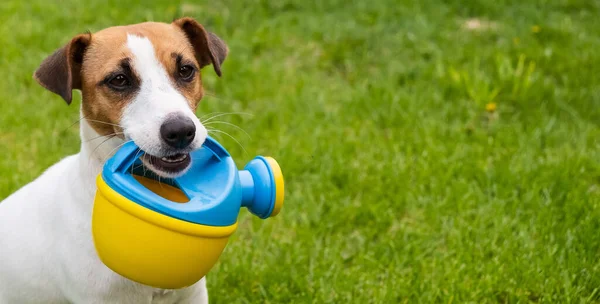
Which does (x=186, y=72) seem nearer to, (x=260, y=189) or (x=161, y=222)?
(x=260, y=189)

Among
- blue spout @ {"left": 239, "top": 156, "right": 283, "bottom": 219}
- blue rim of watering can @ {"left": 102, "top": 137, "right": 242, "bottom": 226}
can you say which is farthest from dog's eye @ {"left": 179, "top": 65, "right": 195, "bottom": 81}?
blue spout @ {"left": 239, "top": 156, "right": 283, "bottom": 219}

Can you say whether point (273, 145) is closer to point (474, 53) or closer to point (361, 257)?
point (361, 257)

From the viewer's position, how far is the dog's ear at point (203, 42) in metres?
3.48

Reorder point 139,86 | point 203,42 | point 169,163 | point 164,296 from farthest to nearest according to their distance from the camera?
point 203,42 < point 164,296 < point 139,86 < point 169,163

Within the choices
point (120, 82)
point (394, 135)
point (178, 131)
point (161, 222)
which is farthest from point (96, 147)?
point (394, 135)

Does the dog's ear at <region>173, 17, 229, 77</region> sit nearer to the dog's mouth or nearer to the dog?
the dog

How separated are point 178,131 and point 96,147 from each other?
478 millimetres

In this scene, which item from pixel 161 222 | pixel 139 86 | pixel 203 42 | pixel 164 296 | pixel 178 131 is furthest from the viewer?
pixel 203 42

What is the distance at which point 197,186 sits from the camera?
9.33 ft

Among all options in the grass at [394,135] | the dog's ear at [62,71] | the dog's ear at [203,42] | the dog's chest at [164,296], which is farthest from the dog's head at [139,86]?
the grass at [394,135]

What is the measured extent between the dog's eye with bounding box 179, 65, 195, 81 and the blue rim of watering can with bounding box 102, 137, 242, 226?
395 millimetres

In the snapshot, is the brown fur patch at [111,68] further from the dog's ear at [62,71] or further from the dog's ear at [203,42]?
the dog's ear at [203,42]

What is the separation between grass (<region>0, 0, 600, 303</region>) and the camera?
155 inches

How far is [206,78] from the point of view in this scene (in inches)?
240
